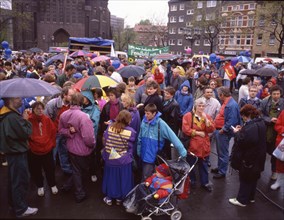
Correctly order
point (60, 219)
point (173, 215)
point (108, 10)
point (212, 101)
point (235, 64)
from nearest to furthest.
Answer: point (60, 219), point (173, 215), point (212, 101), point (235, 64), point (108, 10)

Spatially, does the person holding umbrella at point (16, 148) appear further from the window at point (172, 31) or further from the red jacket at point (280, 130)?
the window at point (172, 31)

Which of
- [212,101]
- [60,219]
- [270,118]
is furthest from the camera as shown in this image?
[212,101]

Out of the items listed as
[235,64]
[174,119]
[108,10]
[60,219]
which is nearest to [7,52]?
[235,64]

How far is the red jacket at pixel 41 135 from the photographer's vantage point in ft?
14.4

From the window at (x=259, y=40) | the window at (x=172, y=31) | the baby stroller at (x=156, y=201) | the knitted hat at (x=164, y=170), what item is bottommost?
the baby stroller at (x=156, y=201)

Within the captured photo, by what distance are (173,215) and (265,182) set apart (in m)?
2.64

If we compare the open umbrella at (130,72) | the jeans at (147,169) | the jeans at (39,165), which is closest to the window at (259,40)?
the open umbrella at (130,72)

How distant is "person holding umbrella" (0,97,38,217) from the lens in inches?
148

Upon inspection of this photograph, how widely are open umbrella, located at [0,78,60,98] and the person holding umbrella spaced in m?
0.14

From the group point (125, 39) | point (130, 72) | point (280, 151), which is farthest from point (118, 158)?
point (125, 39)

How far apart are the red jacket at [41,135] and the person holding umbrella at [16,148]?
1.15ft

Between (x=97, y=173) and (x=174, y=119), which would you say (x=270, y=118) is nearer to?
(x=174, y=119)

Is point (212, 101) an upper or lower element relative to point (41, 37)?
lower

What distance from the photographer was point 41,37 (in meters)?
57.8
